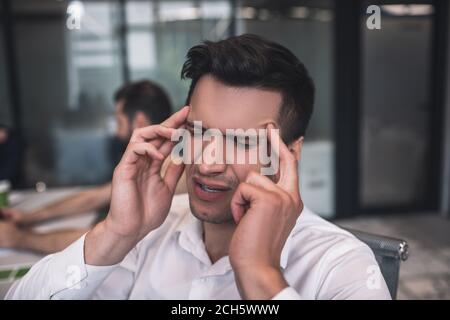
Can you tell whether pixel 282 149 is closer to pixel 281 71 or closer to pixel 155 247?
pixel 281 71

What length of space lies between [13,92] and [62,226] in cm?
221

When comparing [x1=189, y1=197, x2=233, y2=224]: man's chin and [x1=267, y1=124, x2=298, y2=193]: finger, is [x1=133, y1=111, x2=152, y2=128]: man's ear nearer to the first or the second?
[x1=189, y1=197, x2=233, y2=224]: man's chin

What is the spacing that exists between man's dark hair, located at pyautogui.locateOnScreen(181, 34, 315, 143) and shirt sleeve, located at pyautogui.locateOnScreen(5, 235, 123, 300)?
1.00 feet

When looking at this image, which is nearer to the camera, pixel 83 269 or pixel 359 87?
pixel 83 269

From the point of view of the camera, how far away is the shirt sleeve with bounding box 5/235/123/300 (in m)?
0.67

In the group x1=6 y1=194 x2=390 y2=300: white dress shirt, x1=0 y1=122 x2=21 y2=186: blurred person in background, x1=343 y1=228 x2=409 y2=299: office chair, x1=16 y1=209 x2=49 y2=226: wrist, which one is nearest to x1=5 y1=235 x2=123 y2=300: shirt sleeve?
x1=6 y1=194 x2=390 y2=300: white dress shirt

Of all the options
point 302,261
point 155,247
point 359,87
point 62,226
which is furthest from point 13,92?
point 302,261

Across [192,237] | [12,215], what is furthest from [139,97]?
[192,237]

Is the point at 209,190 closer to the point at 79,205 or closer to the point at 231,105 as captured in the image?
the point at 231,105

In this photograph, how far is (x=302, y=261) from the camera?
A: 2.52 feet

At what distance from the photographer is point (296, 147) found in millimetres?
667

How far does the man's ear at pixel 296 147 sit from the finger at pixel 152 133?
0.17 metres

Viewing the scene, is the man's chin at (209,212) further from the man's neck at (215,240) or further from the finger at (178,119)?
the finger at (178,119)
